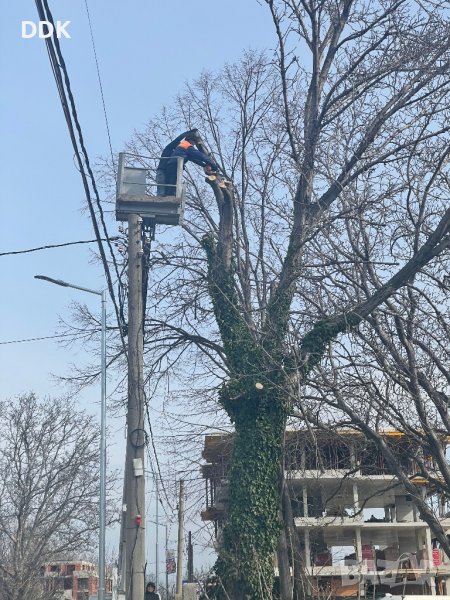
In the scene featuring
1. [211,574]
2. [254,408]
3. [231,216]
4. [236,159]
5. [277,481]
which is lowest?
[211,574]

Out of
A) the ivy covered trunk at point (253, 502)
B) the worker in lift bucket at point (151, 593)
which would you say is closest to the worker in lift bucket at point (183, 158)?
the ivy covered trunk at point (253, 502)

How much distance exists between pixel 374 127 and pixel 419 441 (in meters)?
5.53

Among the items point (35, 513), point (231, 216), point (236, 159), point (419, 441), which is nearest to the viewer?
point (419, 441)

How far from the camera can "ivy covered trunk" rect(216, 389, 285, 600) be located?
1408 cm


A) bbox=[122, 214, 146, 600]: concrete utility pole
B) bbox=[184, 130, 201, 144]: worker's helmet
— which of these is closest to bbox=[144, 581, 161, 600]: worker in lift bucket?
bbox=[122, 214, 146, 600]: concrete utility pole

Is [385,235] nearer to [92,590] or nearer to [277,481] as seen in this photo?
[277,481]

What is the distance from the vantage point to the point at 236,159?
2198 cm

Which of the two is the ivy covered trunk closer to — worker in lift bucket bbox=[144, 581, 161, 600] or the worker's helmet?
worker in lift bucket bbox=[144, 581, 161, 600]

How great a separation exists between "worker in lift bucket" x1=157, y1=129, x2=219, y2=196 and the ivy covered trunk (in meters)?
4.09

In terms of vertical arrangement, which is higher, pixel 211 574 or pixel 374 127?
pixel 374 127

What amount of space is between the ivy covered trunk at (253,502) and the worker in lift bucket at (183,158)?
4.09 meters

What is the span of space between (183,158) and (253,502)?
6143 mm

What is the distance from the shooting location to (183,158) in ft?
45.0

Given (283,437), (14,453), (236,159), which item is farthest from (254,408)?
(14,453)
